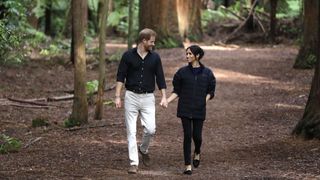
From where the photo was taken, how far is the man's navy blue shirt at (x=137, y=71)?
8617 mm

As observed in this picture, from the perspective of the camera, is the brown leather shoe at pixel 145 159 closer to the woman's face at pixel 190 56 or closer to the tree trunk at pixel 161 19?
the woman's face at pixel 190 56

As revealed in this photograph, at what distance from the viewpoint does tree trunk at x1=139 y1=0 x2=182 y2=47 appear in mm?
26297

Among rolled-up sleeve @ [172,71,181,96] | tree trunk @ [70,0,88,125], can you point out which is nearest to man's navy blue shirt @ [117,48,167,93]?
rolled-up sleeve @ [172,71,181,96]

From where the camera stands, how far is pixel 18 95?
18.9m

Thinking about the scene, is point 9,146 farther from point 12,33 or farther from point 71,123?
point 71,123

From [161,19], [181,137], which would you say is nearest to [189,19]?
[161,19]

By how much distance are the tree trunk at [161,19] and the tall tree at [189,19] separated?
7.81 ft

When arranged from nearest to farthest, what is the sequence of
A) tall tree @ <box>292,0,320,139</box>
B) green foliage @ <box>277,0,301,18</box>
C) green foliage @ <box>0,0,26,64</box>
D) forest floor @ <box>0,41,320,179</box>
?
forest floor @ <box>0,41,320,179</box> → tall tree @ <box>292,0,320,139</box> → green foliage @ <box>0,0,26,64</box> → green foliage @ <box>277,0,301,18</box>

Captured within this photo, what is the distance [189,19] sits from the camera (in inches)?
1286

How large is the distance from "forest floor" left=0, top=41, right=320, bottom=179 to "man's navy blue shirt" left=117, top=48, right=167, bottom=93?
1236 millimetres

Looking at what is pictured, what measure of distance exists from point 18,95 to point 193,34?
51.9 feet

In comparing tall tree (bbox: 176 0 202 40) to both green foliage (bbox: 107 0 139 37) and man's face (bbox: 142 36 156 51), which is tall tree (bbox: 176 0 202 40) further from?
man's face (bbox: 142 36 156 51)

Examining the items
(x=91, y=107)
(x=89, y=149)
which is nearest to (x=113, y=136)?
(x=89, y=149)

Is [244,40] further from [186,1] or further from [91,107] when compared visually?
[91,107]
